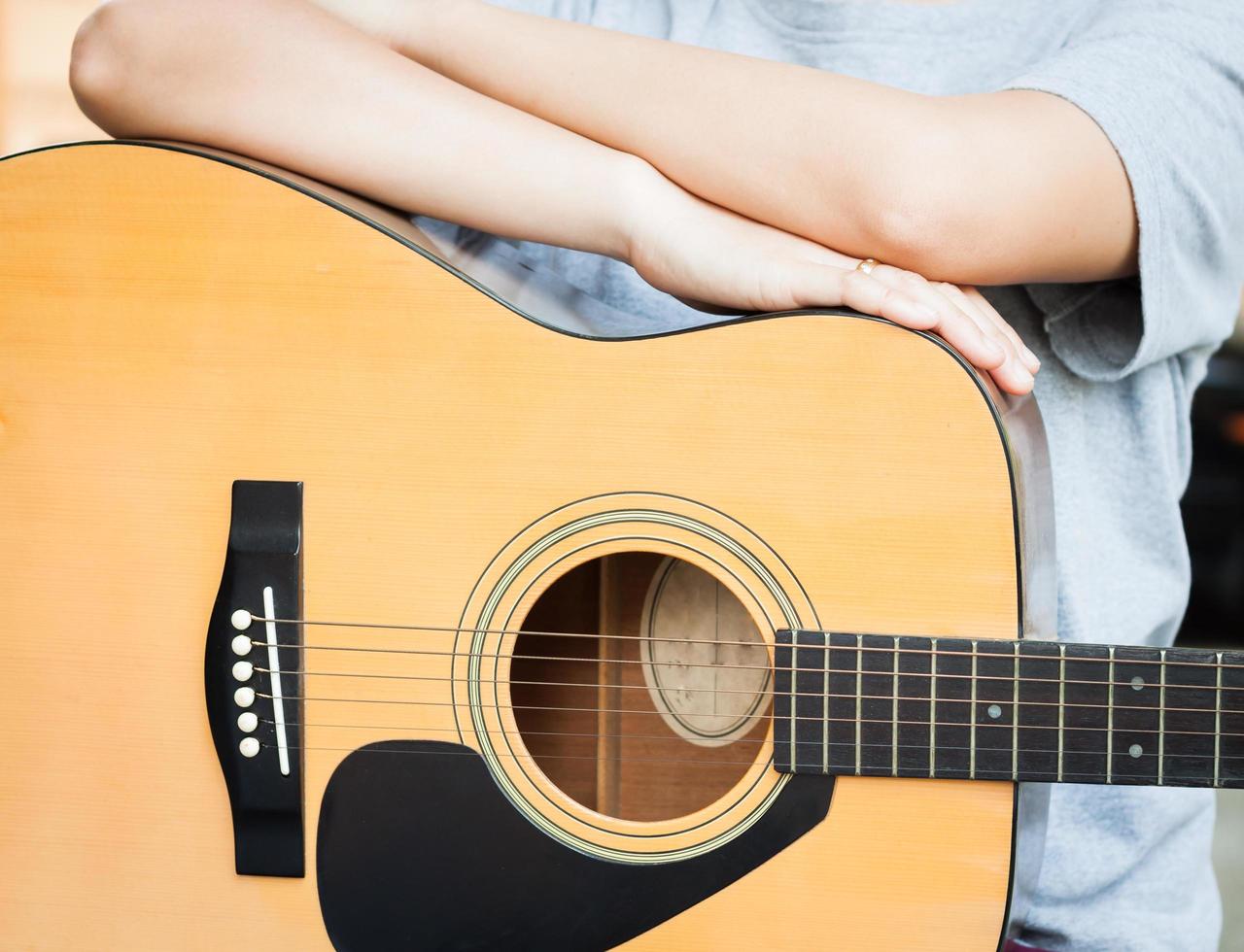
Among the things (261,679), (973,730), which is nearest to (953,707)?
(973,730)

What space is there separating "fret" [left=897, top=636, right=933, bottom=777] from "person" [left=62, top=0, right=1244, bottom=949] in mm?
191

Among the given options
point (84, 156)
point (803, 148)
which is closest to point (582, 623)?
point (803, 148)

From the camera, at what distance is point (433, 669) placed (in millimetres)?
755

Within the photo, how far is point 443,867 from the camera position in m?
0.75

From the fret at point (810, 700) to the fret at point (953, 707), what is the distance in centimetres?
7

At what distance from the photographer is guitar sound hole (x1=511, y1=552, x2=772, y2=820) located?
32.8 inches

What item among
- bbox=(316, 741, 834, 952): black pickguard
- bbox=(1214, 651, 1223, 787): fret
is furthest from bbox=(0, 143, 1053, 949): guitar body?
bbox=(1214, 651, 1223, 787): fret

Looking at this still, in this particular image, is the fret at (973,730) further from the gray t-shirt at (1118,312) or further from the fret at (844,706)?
the gray t-shirt at (1118,312)

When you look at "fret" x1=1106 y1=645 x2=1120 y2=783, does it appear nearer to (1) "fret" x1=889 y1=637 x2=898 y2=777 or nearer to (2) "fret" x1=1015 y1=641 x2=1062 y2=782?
(2) "fret" x1=1015 y1=641 x2=1062 y2=782

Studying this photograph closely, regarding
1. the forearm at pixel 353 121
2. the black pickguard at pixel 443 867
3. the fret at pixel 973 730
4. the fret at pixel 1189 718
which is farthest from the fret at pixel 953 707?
the forearm at pixel 353 121

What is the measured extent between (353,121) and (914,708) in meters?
0.59

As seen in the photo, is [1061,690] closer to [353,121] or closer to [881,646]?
[881,646]

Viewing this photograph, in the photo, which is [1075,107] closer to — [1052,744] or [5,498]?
A: [1052,744]

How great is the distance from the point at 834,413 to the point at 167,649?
512mm
